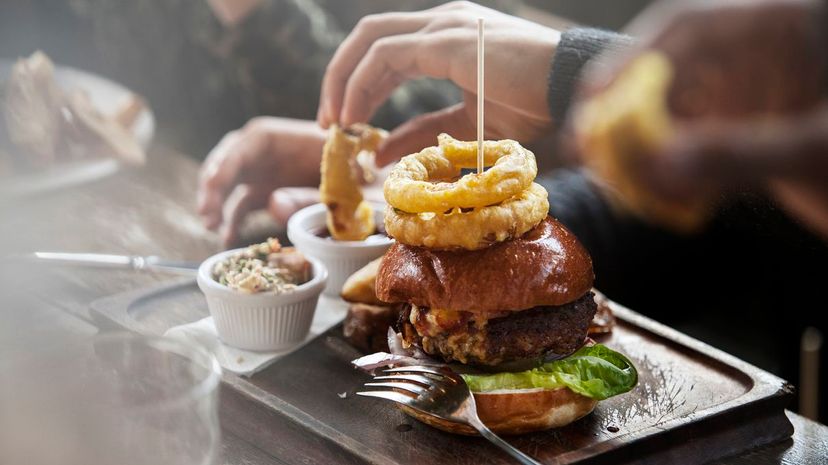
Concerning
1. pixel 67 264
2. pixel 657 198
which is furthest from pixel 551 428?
pixel 67 264

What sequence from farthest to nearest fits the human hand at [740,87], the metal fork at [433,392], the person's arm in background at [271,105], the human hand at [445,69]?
1. the person's arm in background at [271,105]
2. the human hand at [445,69]
3. the metal fork at [433,392]
4. the human hand at [740,87]

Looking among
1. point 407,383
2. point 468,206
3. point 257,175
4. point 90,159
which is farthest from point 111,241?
point 468,206

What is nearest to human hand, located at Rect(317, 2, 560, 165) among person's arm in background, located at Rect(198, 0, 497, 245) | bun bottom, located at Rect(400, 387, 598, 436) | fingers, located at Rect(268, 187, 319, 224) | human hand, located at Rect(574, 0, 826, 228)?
person's arm in background, located at Rect(198, 0, 497, 245)

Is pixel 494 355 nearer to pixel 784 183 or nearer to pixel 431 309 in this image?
pixel 431 309

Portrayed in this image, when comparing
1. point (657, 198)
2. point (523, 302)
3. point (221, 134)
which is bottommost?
point (221, 134)

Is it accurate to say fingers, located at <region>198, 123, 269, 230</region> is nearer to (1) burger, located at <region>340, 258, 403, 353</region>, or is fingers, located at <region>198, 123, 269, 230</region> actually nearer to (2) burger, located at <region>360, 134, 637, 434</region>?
(1) burger, located at <region>340, 258, 403, 353</region>

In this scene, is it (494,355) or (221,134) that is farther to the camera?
(221,134)

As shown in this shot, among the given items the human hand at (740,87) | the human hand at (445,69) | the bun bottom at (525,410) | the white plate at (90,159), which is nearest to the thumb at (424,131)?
the human hand at (445,69)

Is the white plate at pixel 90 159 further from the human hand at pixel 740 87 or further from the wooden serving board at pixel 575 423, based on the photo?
the human hand at pixel 740 87
